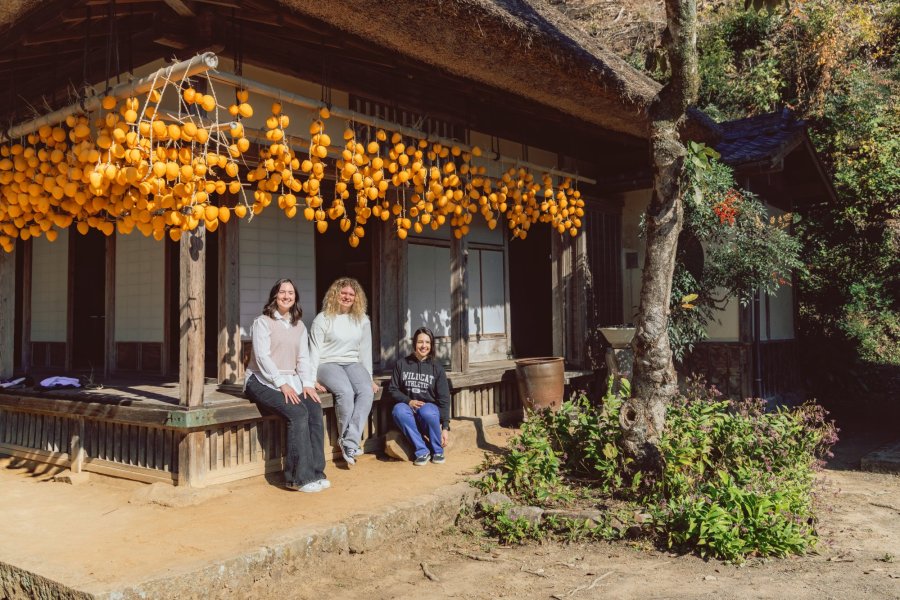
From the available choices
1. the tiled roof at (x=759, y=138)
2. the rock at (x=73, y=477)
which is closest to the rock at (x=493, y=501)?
the rock at (x=73, y=477)

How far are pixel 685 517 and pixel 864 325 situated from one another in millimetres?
10466

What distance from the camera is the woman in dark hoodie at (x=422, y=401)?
18.2 ft

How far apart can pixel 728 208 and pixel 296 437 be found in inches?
198

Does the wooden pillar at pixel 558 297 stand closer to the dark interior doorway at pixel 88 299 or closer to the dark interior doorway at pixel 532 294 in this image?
the dark interior doorway at pixel 532 294

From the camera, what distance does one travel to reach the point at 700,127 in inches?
291

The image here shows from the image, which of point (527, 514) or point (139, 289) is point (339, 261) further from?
point (527, 514)

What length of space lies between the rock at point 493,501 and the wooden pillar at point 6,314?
192 inches

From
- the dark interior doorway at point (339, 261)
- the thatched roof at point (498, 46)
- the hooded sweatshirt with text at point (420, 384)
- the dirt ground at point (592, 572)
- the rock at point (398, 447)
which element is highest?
the thatched roof at point (498, 46)

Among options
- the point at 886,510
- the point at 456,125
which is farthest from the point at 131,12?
the point at 886,510

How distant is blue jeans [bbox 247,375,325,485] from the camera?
15.3 feet

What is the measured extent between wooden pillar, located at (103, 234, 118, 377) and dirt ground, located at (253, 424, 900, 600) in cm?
526

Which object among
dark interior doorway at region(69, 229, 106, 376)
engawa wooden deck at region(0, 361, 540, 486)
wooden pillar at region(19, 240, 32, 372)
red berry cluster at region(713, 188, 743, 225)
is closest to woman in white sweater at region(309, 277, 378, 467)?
engawa wooden deck at region(0, 361, 540, 486)

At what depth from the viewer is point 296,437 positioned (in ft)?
15.3

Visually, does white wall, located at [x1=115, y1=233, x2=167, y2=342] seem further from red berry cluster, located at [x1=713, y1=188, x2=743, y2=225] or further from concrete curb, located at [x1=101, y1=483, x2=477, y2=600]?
red berry cluster, located at [x1=713, y1=188, x2=743, y2=225]
